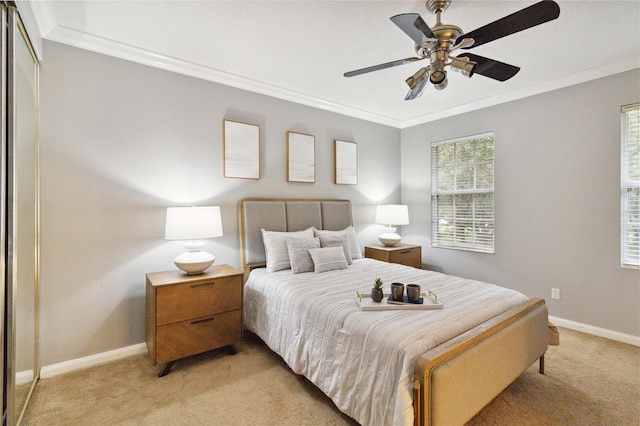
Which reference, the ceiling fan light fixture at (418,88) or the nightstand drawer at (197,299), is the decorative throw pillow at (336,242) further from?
the ceiling fan light fixture at (418,88)

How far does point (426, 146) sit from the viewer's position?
457 cm

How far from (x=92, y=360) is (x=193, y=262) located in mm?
1135

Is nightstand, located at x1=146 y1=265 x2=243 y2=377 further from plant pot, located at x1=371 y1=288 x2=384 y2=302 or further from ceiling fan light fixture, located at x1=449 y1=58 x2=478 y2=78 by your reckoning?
ceiling fan light fixture, located at x1=449 y1=58 x2=478 y2=78

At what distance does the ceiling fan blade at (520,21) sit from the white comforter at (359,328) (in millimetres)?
1654

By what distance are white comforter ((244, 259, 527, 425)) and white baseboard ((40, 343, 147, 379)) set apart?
0.99 meters

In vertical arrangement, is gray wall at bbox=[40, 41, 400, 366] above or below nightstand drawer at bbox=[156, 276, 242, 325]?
above

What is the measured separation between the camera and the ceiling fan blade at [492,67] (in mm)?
1977

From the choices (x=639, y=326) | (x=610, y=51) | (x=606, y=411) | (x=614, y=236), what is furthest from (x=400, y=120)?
(x=606, y=411)

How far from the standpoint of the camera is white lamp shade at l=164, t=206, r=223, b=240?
98.7 inches

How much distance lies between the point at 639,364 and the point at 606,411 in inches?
37.1

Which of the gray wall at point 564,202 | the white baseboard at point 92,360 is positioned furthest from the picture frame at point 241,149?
the gray wall at point 564,202

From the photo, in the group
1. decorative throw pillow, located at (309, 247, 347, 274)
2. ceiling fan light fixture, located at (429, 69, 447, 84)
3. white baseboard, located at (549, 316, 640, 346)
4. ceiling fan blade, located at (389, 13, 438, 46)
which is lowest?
white baseboard, located at (549, 316, 640, 346)

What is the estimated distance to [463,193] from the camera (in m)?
4.14

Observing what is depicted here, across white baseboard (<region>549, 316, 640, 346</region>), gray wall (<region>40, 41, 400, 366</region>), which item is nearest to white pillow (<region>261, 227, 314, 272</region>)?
gray wall (<region>40, 41, 400, 366</region>)
